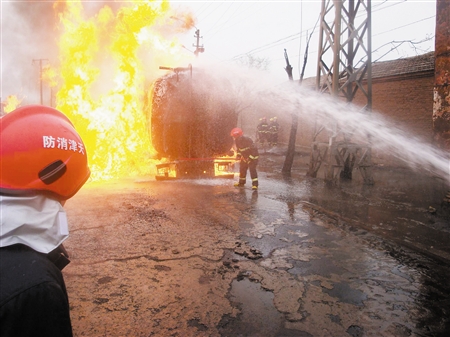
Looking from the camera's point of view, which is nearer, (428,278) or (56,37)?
(428,278)

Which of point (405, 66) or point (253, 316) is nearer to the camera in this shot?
point (253, 316)

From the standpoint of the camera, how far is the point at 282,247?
4.63 metres

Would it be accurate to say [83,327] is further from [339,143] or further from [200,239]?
[339,143]

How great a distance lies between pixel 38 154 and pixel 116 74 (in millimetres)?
10879

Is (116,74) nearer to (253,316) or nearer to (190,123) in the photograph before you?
(190,123)

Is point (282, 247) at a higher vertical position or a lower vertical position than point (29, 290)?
lower

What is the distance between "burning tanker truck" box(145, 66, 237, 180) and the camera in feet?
30.5

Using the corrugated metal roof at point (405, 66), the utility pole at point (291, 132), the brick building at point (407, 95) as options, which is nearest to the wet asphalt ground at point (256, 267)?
the utility pole at point (291, 132)

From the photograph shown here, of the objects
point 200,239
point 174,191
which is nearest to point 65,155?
point 200,239

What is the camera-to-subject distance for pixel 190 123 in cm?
968

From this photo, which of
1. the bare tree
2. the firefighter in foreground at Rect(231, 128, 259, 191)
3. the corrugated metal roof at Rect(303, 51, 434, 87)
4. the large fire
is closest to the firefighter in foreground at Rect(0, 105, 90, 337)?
the firefighter in foreground at Rect(231, 128, 259, 191)

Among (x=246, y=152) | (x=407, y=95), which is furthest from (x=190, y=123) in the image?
(x=407, y=95)

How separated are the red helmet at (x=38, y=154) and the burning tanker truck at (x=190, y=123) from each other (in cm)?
838

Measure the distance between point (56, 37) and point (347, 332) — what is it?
2169cm
